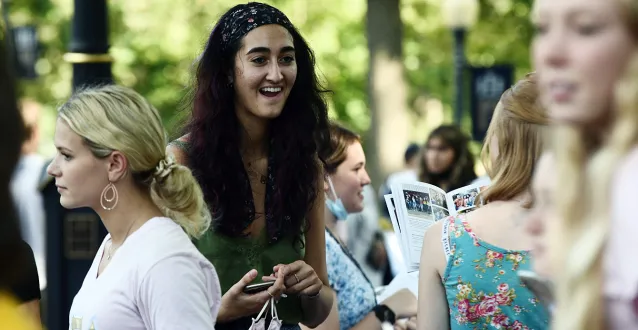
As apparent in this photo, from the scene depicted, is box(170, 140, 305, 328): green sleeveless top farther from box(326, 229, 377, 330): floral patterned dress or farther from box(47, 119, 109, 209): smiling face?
box(326, 229, 377, 330): floral patterned dress

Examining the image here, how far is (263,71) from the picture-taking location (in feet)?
14.4

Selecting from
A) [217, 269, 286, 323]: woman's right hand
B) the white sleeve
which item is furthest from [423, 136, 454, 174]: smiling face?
the white sleeve

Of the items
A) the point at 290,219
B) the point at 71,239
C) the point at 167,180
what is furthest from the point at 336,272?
the point at 71,239

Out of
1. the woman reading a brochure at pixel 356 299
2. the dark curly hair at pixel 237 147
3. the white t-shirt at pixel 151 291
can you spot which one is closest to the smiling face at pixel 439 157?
A: the woman reading a brochure at pixel 356 299

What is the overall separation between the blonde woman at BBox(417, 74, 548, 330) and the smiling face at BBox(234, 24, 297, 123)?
2.99ft

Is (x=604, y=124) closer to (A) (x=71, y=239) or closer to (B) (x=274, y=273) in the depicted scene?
(B) (x=274, y=273)

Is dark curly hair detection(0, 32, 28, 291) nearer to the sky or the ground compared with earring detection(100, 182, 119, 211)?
nearer to the sky

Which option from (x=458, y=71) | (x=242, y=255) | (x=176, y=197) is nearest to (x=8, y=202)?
(x=176, y=197)

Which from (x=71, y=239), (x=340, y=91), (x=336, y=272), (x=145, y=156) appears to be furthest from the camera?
(x=340, y=91)

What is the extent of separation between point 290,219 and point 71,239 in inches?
157

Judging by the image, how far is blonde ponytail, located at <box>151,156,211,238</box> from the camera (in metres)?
3.63

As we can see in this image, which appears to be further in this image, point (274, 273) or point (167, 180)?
point (274, 273)

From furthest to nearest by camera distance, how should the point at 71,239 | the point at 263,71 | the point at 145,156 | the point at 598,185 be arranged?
the point at 71,239 < the point at 263,71 < the point at 145,156 < the point at 598,185

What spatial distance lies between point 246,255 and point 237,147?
385mm
